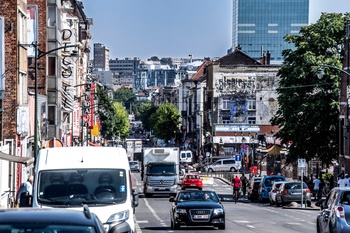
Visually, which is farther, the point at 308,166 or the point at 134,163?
the point at 134,163

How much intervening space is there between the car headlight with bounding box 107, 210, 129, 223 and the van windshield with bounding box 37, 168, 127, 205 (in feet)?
0.85

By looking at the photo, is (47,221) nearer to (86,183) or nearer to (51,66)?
(86,183)

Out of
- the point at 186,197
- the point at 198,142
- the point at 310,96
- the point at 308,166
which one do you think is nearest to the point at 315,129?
the point at 310,96

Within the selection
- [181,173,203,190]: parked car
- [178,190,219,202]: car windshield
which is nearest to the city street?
[178,190,219,202]: car windshield

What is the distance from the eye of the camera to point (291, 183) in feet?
175

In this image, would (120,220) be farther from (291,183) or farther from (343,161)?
(343,161)

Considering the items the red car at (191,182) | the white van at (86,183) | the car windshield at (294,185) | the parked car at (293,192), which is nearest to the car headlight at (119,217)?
the white van at (86,183)

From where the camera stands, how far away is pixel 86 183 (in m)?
21.0

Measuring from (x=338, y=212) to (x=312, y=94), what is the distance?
4704 centimetres

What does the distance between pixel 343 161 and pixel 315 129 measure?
3.61m

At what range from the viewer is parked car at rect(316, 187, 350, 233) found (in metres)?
22.8

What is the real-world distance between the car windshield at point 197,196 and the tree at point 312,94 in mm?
34820

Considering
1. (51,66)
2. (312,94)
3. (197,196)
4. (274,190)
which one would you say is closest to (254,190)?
(274,190)

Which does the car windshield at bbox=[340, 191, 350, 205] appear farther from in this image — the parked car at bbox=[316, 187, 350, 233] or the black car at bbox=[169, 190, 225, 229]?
the black car at bbox=[169, 190, 225, 229]
